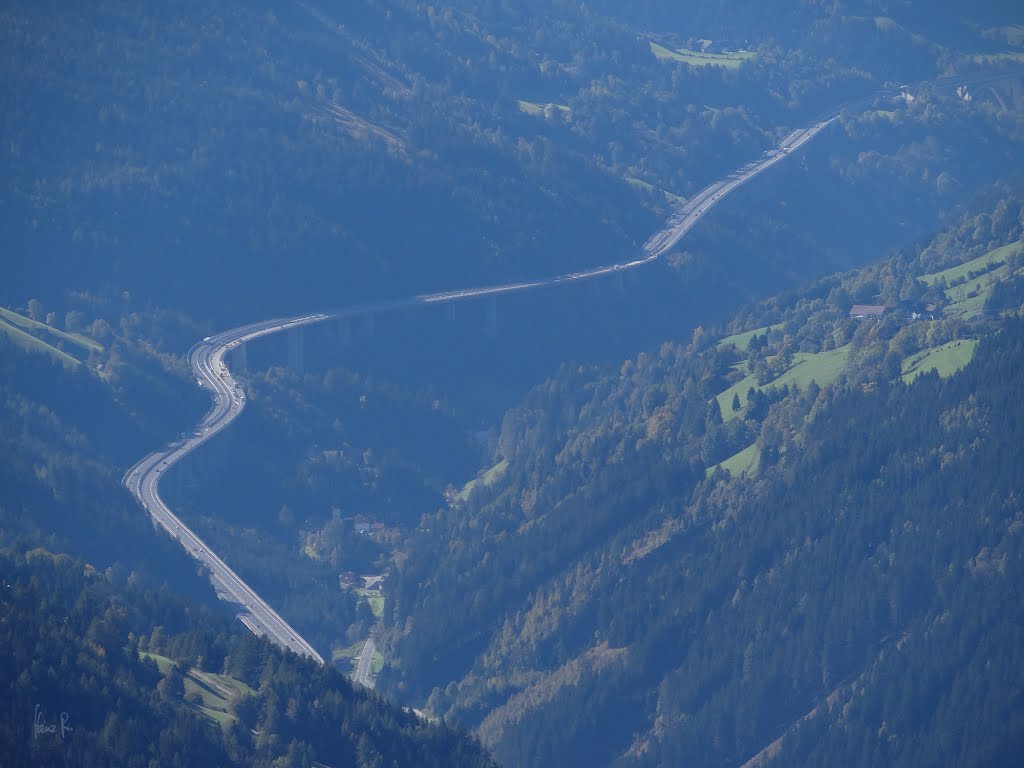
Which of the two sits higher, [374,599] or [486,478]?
[486,478]

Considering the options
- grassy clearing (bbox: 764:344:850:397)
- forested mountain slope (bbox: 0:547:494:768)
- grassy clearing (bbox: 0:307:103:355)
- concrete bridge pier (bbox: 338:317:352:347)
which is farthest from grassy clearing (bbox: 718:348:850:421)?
forested mountain slope (bbox: 0:547:494:768)

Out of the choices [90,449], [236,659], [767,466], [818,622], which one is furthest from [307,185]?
[236,659]

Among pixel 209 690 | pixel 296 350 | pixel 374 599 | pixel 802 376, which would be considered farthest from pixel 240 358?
pixel 209 690

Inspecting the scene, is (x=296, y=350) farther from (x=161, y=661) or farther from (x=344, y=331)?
(x=161, y=661)

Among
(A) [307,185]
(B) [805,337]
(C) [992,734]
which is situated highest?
(A) [307,185]

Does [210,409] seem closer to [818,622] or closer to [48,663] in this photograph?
[818,622]

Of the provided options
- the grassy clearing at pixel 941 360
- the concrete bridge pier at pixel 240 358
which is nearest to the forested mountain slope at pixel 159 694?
the grassy clearing at pixel 941 360

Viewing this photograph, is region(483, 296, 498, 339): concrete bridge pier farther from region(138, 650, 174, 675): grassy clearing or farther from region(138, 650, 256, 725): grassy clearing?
region(138, 650, 174, 675): grassy clearing
